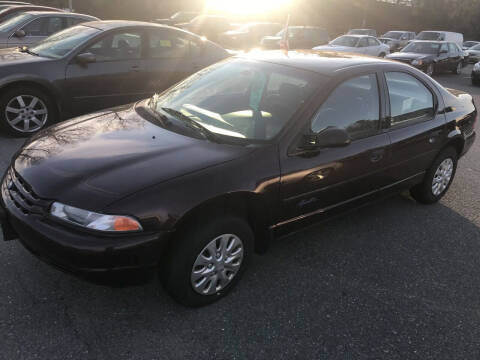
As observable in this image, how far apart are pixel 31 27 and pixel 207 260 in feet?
26.7

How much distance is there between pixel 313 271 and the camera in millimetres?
3238

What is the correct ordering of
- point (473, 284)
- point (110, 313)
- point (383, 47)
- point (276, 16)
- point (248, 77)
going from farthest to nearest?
point (276, 16) < point (383, 47) < point (248, 77) < point (473, 284) < point (110, 313)

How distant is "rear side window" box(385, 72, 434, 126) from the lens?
144 inches

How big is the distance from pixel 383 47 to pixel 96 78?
658 inches

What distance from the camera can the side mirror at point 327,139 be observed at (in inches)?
115

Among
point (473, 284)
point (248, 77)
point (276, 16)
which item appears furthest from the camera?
point (276, 16)

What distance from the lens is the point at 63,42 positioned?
6172mm

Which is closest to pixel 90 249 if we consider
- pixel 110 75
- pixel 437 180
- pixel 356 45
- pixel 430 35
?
pixel 437 180

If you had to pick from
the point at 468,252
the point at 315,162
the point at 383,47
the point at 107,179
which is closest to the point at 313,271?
the point at 315,162

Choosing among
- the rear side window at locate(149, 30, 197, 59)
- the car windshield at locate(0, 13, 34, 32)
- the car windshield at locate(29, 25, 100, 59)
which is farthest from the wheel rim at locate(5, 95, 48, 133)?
the car windshield at locate(0, 13, 34, 32)

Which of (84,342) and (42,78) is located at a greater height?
(42,78)

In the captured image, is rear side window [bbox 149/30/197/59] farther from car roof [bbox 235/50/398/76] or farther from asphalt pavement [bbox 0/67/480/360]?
asphalt pavement [bbox 0/67/480/360]

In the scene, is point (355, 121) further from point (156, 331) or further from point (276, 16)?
point (276, 16)

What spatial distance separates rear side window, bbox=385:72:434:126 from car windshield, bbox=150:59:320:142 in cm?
86
